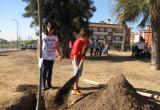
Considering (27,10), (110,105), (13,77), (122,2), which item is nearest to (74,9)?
(27,10)

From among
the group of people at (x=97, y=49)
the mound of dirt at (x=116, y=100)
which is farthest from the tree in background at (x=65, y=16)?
the mound of dirt at (x=116, y=100)

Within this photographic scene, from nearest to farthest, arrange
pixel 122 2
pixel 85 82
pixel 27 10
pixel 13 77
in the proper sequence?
pixel 85 82 → pixel 13 77 → pixel 122 2 → pixel 27 10

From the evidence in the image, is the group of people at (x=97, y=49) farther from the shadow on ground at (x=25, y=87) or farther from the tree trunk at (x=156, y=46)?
the shadow on ground at (x=25, y=87)

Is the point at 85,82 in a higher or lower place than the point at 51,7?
lower

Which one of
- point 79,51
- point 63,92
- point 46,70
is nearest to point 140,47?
point 46,70

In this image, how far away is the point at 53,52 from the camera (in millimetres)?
10500

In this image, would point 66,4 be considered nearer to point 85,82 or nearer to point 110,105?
point 85,82

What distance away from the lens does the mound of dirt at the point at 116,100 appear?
7914 millimetres

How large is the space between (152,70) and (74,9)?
10.8m

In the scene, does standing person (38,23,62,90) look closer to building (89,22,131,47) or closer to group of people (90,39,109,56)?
group of people (90,39,109,56)

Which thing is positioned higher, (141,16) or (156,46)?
(141,16)

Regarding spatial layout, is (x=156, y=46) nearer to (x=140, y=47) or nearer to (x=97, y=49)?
(x=140, y=47)

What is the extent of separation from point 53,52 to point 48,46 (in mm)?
227

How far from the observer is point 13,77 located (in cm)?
1416
